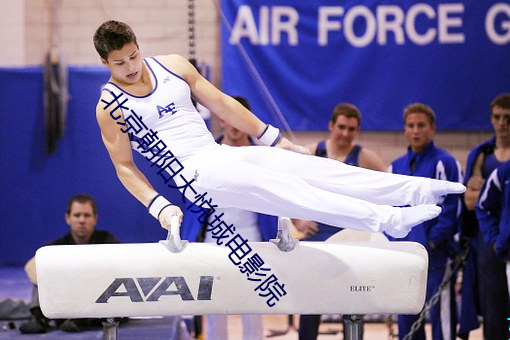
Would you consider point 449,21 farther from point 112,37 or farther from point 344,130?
point 112,37

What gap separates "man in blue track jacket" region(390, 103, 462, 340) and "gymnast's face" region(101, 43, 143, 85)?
2.16 meters

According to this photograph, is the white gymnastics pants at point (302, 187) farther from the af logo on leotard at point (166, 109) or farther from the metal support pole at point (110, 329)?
the metal support pole at point (110, 329)

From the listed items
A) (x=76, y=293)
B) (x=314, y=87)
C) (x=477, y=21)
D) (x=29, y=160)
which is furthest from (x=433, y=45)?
(x=76, y=293)

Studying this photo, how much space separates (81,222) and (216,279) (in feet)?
7.01

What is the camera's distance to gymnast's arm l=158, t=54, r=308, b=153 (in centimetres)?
418

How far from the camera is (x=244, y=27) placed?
808cm

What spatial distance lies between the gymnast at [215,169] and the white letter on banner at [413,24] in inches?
171

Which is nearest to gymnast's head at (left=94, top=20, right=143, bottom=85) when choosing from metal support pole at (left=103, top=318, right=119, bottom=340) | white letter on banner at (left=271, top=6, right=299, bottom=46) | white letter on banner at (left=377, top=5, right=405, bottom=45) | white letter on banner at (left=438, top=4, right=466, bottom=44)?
metal support pole at (left=103, top=318, right=119, bottom=340)

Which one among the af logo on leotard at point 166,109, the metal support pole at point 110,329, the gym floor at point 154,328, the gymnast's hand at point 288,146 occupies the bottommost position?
the metal support pole at point 110,329

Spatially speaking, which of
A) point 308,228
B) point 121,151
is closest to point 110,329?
point 121,151

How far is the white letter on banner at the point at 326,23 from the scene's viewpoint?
8.08 meters

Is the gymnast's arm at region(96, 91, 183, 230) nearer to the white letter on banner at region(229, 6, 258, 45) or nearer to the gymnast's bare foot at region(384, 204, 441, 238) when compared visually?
the gymnast's bare foot at region(384, 204, 441, 238)

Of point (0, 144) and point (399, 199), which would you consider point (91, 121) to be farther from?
point (399, 199)

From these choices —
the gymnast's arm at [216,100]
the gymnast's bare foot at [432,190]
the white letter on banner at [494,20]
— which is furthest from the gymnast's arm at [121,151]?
the white letter on banner at [494,20]
